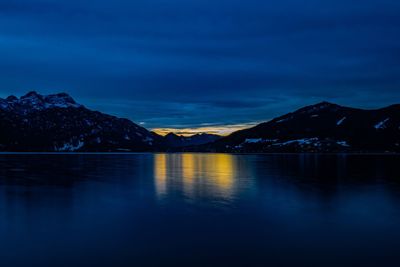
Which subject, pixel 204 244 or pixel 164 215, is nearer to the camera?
pixel 204 244

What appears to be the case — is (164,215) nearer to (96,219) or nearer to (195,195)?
(96,219)

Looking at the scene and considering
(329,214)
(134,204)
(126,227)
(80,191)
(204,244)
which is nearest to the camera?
(204,244)

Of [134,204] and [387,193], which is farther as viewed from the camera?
[387,193]

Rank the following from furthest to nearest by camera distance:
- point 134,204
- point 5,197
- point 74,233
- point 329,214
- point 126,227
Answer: point 5,197 < point 134,204 < point 329,214 < point 126,227 < point 74,233

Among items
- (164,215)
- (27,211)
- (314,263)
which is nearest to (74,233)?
(164,215)

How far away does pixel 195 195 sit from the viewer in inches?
2199

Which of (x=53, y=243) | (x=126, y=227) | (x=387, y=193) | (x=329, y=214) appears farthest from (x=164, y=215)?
(x=387, y=193)

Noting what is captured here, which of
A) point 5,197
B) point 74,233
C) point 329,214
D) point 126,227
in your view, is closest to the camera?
point 74,233

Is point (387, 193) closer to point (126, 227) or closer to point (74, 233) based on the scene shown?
point (126, 227)

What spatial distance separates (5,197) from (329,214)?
44.1 m

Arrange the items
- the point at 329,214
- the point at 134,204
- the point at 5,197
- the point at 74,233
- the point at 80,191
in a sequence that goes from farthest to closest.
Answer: the point at 80,191
the point at 5,197
the point at 134,204
the point at 329,214
the point at 74,233

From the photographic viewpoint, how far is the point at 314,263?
22234 mm

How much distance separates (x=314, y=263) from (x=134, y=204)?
2964cm

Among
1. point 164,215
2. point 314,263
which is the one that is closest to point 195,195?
point 164,215
